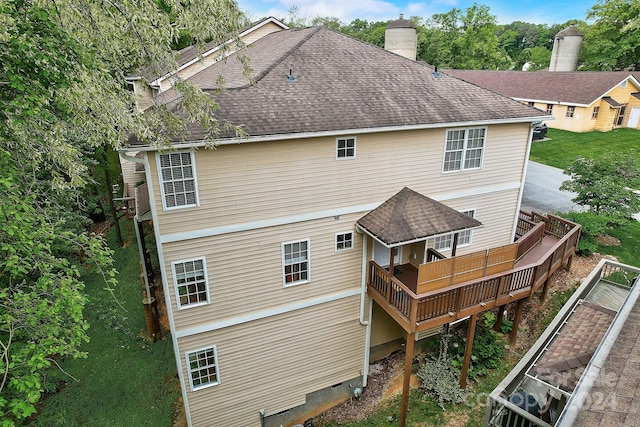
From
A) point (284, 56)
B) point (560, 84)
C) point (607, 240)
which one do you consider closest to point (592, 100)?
point (560, 84)

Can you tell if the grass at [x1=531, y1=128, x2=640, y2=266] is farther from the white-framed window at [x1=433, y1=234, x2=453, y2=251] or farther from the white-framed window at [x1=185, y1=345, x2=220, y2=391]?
the white-framed window at [x1=185, y1=345, x2=220, y2=391]

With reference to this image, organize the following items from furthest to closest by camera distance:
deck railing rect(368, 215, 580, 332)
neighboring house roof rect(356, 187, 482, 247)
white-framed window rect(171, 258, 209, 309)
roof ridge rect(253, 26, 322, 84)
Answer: roof ridge rect(253, 26, 322, 84), deck railing rect(368, 215, 580, 332), neighboring house roof rect(356, 187, 482, 247), white-framed window rect(171, 258, 209, 309)

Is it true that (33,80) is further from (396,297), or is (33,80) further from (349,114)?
(396,297)

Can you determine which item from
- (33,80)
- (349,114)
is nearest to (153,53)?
(33,80)

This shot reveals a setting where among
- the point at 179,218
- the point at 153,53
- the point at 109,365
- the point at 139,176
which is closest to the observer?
the point at 153,53

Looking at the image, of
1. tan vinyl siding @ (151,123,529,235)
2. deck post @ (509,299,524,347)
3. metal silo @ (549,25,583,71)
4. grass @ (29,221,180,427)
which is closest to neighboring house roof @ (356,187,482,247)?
tan vinyl siding @ (151,123,529,235)

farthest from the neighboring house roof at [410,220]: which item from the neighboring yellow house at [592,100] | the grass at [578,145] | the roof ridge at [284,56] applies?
the neighboring yellow house at [592,100]

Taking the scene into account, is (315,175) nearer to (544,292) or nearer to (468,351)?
(468,351)
